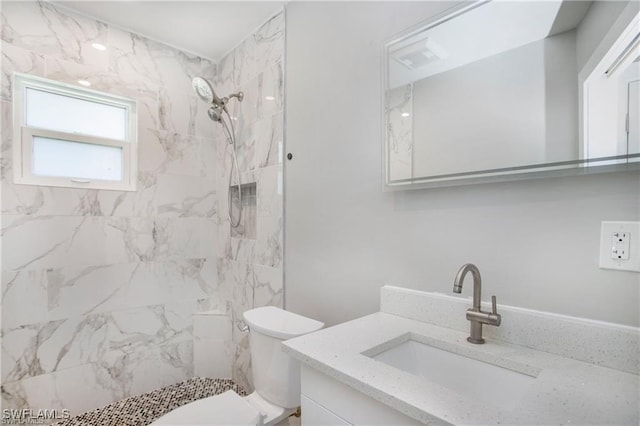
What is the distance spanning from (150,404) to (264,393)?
114 cm

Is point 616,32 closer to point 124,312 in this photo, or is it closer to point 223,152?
point 223,152

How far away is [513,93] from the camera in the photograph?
100 centimetres

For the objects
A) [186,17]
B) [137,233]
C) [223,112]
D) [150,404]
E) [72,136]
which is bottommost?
[150,404]

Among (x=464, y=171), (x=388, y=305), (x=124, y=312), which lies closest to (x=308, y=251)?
(x=388, y=305)

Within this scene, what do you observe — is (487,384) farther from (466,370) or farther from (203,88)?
(203,88)

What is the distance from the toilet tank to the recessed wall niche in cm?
81

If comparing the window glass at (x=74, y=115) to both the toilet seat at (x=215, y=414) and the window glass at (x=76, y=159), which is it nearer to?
the window glass at (x=76, y=159)

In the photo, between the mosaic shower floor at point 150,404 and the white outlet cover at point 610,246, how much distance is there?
7.18 ft

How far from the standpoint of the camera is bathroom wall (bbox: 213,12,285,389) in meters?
1.96

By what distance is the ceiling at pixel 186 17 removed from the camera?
194 centimetres

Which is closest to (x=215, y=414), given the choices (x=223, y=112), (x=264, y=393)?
(x=264, y=393)

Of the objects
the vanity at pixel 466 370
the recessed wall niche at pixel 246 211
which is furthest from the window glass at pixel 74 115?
the vanity at pixel 466 370

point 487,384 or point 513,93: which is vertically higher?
point 513,93

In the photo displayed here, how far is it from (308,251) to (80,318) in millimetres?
1515
